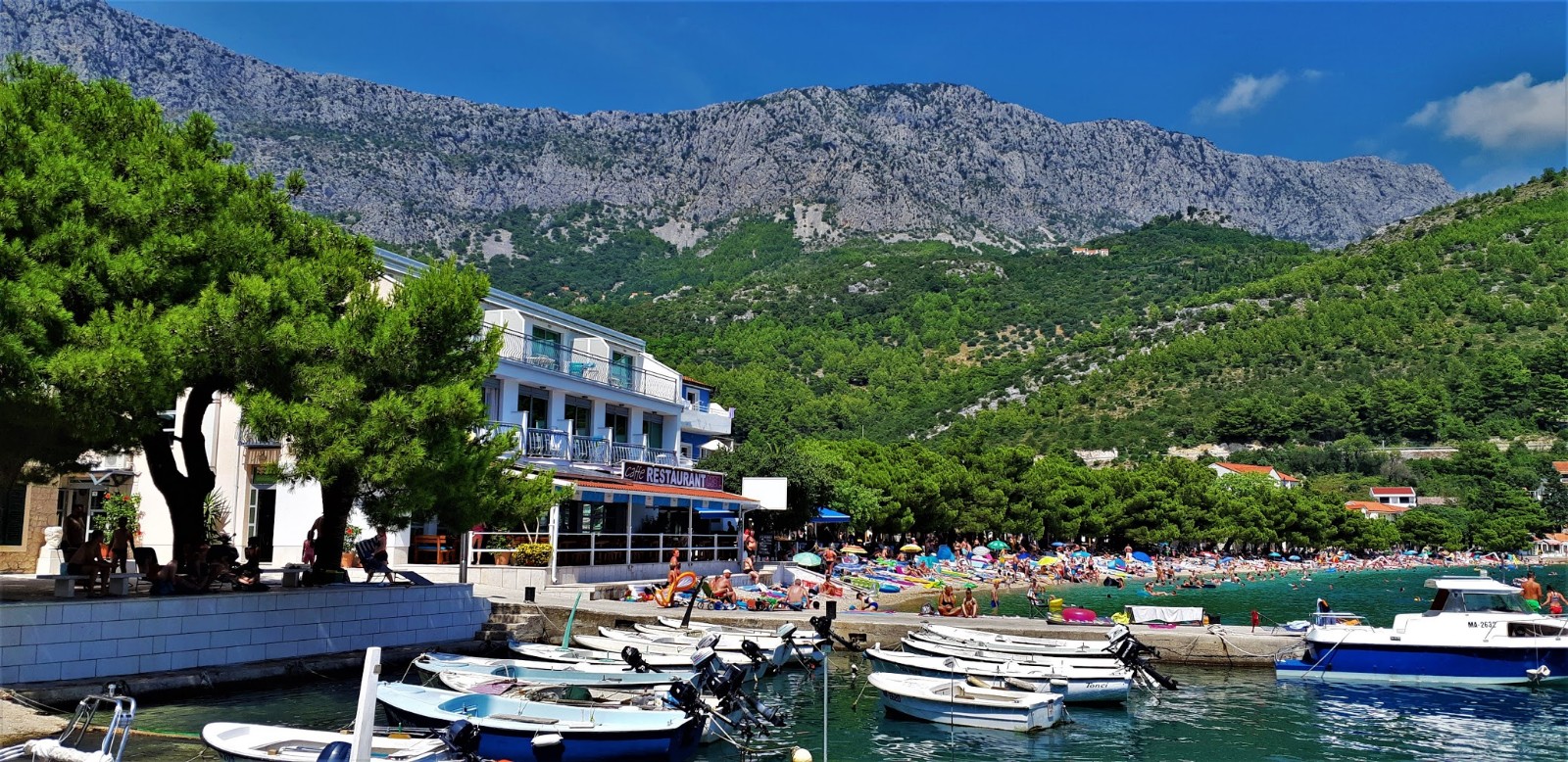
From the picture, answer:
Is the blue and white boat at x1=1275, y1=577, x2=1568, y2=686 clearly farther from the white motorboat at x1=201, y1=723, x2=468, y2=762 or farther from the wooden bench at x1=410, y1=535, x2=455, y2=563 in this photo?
the wooden bench at x1=410, y1=535, x2=455, y2=563

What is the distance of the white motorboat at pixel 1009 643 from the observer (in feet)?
81.8

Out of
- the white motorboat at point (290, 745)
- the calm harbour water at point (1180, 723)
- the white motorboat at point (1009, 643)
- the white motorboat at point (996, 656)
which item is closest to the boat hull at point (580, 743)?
the calm harbour water at point (1180, 723)

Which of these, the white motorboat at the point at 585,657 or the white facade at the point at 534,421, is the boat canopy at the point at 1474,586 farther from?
the white facade at the point at 534,421

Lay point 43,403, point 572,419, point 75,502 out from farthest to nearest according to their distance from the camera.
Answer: point 572,419 < point 75,502 < point 43,403

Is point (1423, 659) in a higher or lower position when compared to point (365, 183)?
lower

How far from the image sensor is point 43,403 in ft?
55.8

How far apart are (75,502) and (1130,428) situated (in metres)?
124

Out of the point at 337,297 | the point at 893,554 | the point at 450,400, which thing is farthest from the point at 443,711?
the point at 893,554

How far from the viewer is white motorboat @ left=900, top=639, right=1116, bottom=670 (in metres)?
23.5

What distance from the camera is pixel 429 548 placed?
107 feet

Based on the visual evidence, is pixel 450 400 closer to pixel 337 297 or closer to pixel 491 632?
pixel 337 297

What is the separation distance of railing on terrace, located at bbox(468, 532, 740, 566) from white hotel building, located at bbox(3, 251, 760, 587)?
0.07m

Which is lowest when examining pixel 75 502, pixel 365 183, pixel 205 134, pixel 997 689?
pixel 997 689

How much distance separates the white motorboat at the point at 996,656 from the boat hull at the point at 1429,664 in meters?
5.42
